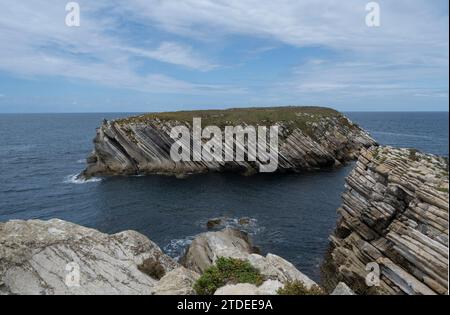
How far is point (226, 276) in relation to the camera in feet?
64.5

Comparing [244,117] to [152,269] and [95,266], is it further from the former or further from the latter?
[95,266]

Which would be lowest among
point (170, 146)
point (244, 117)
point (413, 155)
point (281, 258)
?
point (281, 258)

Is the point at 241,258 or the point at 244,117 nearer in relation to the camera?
the point at 241,258

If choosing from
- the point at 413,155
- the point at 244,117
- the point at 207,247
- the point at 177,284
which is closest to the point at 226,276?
the point at 177,284

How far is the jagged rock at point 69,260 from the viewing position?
21.2 meters

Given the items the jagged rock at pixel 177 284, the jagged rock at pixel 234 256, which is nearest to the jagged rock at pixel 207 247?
the jagged rock at pixel 234 256

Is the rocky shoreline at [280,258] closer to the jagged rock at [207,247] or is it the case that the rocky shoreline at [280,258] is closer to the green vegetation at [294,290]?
the green vegetation at [294,290]

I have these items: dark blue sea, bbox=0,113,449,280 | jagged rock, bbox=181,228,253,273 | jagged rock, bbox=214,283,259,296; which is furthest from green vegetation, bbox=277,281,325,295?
dark blue sea, bbox=0,113,449,280

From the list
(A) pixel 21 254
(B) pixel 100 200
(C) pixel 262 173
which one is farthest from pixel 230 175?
(A) pixel 21 254

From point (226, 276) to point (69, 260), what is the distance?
10.5 meters

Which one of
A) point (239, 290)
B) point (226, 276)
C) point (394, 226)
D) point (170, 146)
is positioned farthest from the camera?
point (170, 146)

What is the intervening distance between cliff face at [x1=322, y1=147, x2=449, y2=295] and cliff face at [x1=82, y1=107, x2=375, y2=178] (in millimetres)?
48285

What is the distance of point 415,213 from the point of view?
26.2 metres

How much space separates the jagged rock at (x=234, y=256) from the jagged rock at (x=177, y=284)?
2.44 metres
